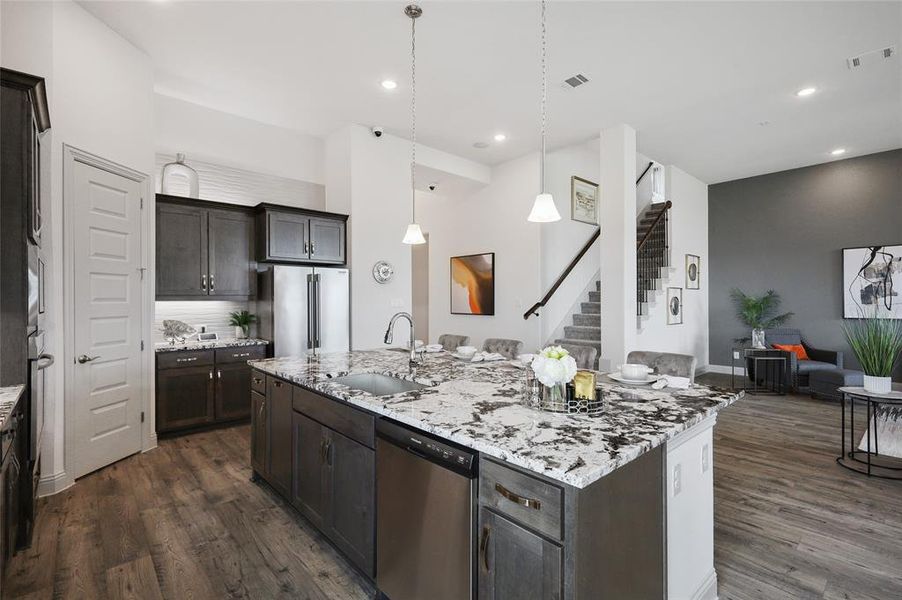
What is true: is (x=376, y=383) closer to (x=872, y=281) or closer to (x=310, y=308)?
(x=310, y=308)

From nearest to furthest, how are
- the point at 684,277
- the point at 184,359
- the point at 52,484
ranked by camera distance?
the point at 52,484 → the point at 184,359 → the point at 684,277

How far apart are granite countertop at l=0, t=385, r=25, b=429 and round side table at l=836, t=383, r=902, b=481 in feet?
16.3

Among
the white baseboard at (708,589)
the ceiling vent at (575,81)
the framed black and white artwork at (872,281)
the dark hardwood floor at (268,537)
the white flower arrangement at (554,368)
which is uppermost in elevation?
the ceiling vent at (575,81)

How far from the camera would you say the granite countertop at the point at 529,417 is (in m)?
1.22

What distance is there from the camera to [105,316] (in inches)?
131

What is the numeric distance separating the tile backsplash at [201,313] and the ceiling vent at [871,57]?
6320 mm

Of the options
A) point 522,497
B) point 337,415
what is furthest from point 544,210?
point 522,497

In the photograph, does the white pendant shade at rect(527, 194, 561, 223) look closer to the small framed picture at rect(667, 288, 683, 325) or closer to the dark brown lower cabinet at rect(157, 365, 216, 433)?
the dark brown lower cabinet at rect(157, 365, 216, 433)

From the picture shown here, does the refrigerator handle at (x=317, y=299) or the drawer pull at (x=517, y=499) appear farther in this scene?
the refrigerator handle at (x=317, y=299)

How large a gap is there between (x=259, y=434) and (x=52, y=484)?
4.72 ft

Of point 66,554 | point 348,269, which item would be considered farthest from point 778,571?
point 348,269

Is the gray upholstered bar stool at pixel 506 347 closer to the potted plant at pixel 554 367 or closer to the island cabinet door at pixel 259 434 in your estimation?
the island cabinet door at pixel 259 434

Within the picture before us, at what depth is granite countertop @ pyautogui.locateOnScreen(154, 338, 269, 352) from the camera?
4.05 meters

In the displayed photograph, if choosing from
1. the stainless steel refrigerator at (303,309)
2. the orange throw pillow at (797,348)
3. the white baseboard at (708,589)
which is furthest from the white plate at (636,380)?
the orange throw pillow at (797,348)
